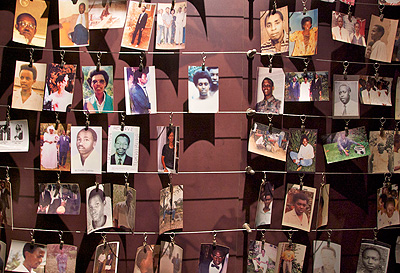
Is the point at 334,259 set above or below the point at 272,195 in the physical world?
below

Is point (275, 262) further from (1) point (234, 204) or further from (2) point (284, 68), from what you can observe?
(2) point (284, 68)

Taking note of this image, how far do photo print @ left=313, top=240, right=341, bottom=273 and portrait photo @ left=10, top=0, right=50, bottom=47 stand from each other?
139 cm

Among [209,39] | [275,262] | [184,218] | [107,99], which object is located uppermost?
[209,39]

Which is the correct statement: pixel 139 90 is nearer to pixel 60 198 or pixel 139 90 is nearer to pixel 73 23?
pixel 73 23

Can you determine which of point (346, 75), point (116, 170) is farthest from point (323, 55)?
point (116, 170)

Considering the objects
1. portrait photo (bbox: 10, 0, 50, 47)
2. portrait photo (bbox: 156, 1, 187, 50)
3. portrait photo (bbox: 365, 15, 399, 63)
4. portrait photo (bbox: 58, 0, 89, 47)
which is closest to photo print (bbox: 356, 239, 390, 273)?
portrait photo (bbox: 365, 15, 399, 63)

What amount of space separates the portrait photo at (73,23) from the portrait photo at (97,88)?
11 centimetres

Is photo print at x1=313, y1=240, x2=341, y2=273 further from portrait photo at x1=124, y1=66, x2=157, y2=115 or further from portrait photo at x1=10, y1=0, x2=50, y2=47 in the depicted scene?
portrait photo at x1=10, y1=0, x2=50, y2=47

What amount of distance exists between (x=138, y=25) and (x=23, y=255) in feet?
3.37

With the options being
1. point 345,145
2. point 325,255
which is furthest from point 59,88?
point 325,255

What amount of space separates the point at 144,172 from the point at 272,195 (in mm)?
530

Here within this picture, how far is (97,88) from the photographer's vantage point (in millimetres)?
1384

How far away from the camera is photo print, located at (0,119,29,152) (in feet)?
4.56

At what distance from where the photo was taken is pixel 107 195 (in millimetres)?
1406
